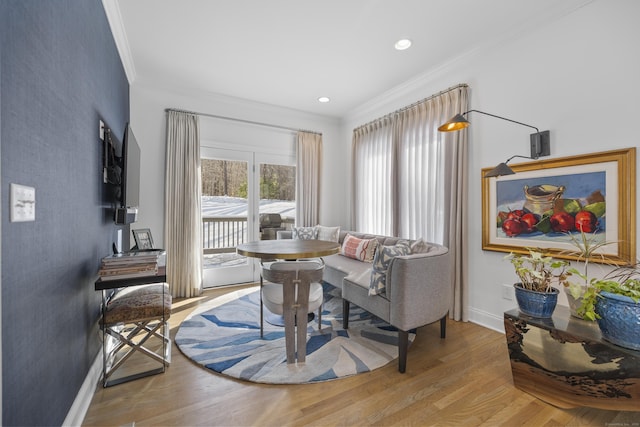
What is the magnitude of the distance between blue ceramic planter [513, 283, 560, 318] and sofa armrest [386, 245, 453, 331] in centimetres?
56

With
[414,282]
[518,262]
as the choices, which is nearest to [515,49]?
[518,262]

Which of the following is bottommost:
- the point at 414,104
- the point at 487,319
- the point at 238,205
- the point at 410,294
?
the point at 487,319

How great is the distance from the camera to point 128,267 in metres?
1.74

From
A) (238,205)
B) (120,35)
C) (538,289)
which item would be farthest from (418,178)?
(120,35)

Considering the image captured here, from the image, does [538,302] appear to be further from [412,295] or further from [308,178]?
[308,178]

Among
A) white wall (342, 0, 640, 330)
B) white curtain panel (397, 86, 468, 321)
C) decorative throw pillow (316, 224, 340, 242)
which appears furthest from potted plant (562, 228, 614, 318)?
decorative throw pillow (316, 224, 340, 242)

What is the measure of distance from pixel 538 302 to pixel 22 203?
2611mm

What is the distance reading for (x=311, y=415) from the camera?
1516 mm

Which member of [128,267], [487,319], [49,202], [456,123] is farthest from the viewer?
[487,319]

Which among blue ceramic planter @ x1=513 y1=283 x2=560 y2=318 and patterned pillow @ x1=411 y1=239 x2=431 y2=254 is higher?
patterned pillow @ x1=411 y1=239 x2=431 y2=254

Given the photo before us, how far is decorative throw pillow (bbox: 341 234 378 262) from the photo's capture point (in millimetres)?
3414

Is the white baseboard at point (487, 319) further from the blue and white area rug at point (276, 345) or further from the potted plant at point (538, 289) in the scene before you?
the potted plant at point (538, 289)

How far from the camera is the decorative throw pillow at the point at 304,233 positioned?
4.00 metres

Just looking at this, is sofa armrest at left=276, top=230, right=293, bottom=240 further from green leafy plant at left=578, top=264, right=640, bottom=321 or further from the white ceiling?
green leafy plant at left=578, top=264, right=640, bottom=321
